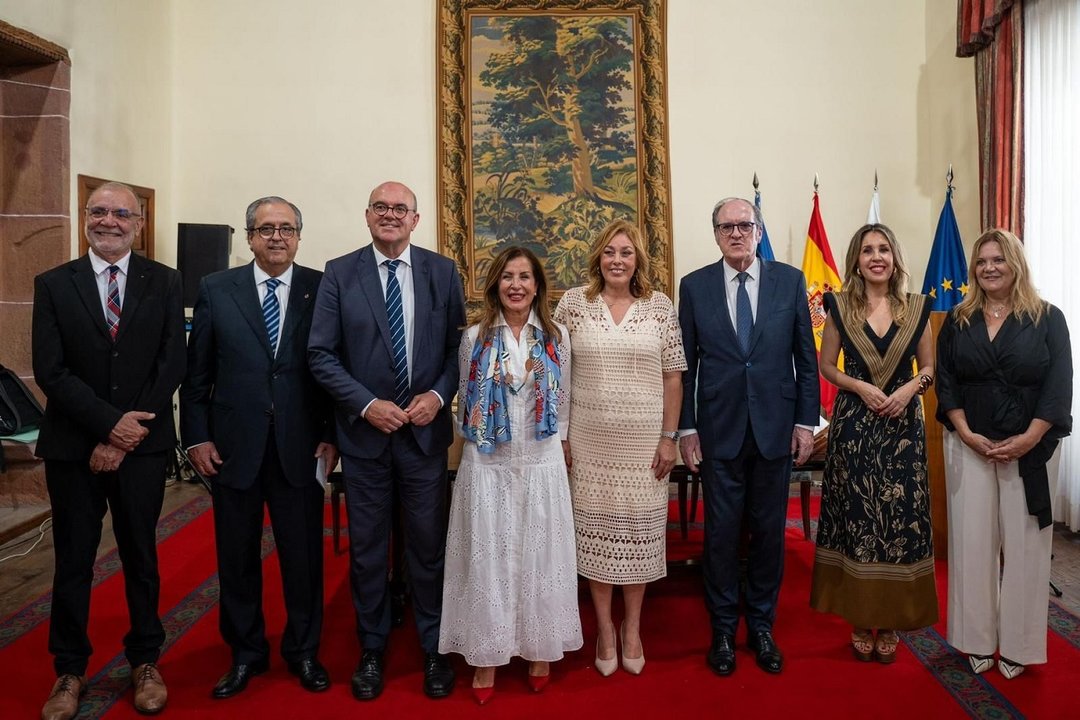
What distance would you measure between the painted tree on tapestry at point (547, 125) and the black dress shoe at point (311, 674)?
11.6 feet

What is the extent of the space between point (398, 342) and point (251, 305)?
0.51 metres

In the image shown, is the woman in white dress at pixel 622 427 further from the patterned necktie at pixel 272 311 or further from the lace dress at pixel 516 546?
the patterned necktie at pixel 272 311

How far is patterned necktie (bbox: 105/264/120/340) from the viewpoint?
239 cm

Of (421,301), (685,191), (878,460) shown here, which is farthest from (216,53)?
(878,460)

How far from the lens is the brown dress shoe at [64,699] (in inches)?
91.7

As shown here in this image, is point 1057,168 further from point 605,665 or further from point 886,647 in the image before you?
point 605,665

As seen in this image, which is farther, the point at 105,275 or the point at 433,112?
the point at 433,112

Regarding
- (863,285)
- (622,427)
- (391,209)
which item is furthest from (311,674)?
(863,285)

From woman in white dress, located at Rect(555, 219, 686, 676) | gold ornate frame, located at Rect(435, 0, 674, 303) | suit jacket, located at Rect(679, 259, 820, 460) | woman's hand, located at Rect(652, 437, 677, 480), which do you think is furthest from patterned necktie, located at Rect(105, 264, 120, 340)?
gold ornate frame, located at Rect(435, 0, 674, 303)


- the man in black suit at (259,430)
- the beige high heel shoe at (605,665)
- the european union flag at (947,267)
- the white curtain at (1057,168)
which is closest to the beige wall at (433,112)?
the european union flag at (947,267)

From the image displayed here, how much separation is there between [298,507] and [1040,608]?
2652mm

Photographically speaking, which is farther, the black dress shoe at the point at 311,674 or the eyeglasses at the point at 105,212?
the black dress shoe at the point at 311,674

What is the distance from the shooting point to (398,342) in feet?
8.27

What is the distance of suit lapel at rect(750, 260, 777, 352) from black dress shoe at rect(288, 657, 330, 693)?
1.91 meters
